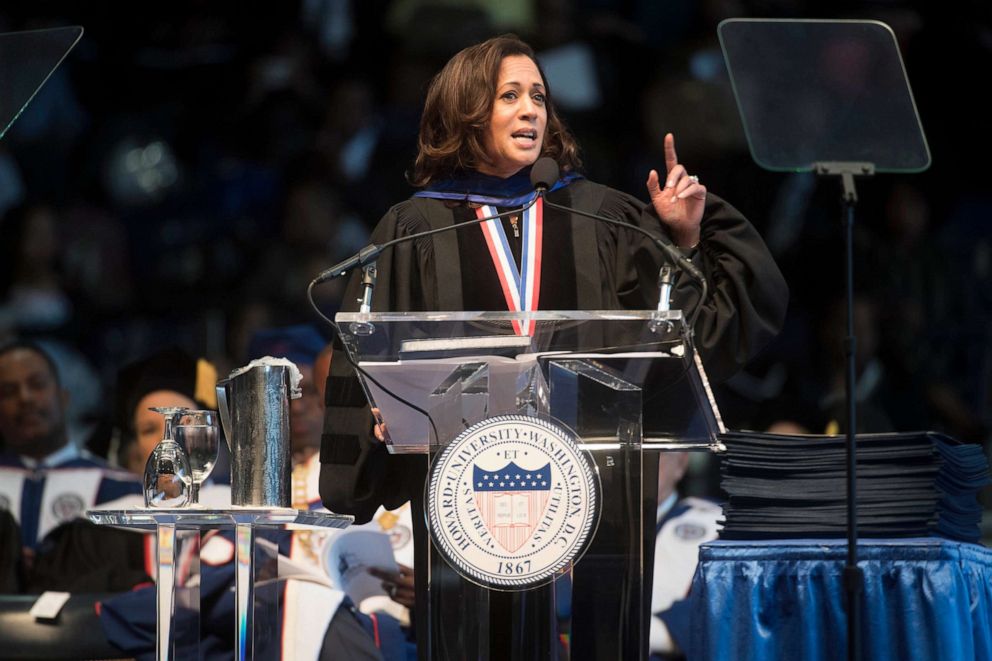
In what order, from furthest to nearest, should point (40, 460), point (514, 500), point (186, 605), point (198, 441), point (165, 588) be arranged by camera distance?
point (40, 460), point (198, 441), point (186, 605), point (165, 588), point (514, 500)

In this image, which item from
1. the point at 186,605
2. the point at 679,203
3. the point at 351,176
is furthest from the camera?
the point at 351,176

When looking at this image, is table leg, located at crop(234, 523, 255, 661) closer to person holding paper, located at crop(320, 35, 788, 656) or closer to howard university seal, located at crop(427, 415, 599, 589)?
person holding paper, located at crop(320, 35, 788, 656)

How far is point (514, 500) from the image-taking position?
295cm

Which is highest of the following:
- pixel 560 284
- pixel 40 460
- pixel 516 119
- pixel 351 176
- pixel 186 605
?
pixel 351 176

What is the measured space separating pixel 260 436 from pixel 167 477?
23 centimetres

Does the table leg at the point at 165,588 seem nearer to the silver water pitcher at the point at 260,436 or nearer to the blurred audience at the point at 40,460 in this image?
the silver water pitcher at the point at 260,436

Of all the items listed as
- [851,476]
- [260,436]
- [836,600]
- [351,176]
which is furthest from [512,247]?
[351,176]

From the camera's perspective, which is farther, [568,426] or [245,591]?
[245,591]

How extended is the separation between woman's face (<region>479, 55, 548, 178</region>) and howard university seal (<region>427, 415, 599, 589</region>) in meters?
1.16

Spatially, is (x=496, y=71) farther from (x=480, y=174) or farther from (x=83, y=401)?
(x=83, y=401)

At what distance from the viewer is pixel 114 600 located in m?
5.65

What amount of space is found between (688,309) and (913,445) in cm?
61

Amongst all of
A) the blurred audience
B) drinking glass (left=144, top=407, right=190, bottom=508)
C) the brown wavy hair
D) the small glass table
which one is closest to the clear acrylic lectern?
the small glass table

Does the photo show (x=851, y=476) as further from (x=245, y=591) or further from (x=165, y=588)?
(x=165, y=588)
